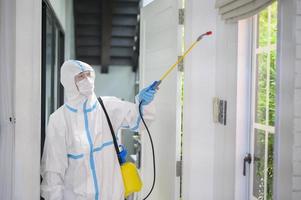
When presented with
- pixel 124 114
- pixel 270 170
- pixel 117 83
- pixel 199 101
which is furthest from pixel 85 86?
pixel 117 83

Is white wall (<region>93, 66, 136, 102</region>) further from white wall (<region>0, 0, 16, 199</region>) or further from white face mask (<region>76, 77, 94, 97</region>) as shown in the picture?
white wall (<region>0, 0, 16, 199</region>)

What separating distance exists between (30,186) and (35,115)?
0.38 metres

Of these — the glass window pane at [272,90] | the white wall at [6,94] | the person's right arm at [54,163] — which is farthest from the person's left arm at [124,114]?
the glass window pane at [272,90]

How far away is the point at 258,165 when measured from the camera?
1896 millimetres

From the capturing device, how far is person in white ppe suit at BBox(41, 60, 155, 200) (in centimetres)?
183

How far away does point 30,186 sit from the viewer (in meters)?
1.81

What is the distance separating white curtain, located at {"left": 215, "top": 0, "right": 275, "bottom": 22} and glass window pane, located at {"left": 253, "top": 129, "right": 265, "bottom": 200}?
634mm

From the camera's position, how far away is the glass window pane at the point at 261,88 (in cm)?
183

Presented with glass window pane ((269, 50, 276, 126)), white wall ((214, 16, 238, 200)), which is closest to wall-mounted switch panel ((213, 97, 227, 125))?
white wall ((214, 16, 238, 200))

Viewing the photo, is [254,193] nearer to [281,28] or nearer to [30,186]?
[281,28]

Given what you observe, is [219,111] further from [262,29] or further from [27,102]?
[27,102]

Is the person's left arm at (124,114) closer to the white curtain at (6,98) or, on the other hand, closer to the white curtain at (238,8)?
the white curtain at (6,98)

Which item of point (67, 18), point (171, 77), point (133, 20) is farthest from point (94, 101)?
point (133, 20)

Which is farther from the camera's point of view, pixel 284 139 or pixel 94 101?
pixel 94 101
